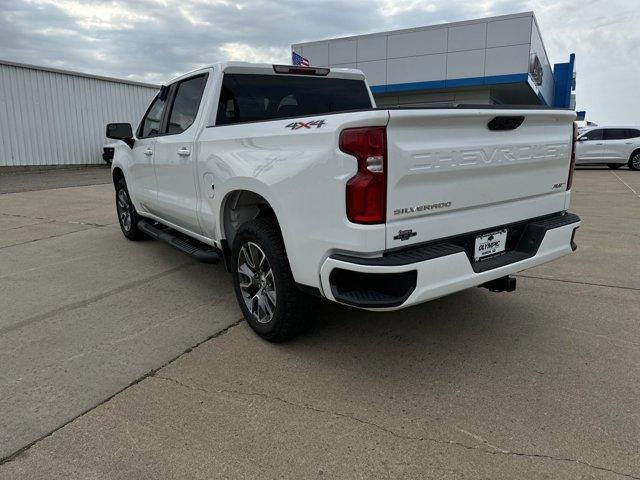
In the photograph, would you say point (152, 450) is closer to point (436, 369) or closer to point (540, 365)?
point (436, 369)

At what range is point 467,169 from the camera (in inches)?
111

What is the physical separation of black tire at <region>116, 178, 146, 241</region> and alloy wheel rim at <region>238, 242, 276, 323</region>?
3302 millimetres

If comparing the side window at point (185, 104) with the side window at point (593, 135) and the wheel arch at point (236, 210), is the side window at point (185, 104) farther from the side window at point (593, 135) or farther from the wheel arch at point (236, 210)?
the side window at point (593, 135)

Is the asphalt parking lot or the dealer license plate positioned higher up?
the dealer license plate

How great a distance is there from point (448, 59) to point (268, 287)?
72.8 ft

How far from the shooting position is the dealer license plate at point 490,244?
3015 millimetres

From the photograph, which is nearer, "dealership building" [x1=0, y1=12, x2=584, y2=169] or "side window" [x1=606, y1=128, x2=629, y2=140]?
"dealership building" [x1=0, y1=12, x2=584, y2=169]

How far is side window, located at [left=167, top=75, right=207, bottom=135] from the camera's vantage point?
4.37m

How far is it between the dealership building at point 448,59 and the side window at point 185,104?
18471 millimetres

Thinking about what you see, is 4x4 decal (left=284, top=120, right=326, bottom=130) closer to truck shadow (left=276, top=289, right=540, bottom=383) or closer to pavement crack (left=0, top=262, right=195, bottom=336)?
truck shadow (left=276, top=289, right=540, bottom=383)

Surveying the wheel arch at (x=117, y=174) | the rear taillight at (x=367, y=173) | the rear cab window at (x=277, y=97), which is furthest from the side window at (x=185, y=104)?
the rear taillight at (x=367, y=173)

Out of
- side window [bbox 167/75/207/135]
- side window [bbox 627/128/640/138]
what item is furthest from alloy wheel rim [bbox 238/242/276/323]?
side window [bbox 627/128/640/138]

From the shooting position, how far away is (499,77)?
22.0m

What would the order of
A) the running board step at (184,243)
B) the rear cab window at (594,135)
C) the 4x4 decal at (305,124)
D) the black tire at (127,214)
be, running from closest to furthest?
the 4x4 decal at (305,124), the running board step at (184,243), the black tire at (127,214), the rear cab window at (594,135)
